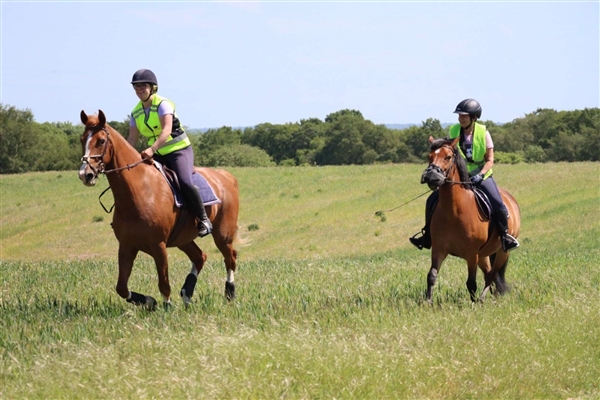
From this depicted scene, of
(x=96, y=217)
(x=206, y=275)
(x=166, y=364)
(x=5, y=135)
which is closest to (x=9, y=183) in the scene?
(x=96, y=217)

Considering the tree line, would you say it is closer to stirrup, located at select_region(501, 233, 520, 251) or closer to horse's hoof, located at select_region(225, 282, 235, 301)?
horse's hoof, located at select_region(225, 282, 235, 301)

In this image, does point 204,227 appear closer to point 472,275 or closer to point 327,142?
point 472,275

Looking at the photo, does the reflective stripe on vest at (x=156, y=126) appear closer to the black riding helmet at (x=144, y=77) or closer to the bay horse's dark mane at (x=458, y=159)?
the black riding helmet at (x=144, y=77)

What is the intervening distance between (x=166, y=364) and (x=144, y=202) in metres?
3.41

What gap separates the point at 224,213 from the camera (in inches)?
465

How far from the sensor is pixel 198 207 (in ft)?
35.1

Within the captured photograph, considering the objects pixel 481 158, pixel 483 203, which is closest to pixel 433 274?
pixel 483 203

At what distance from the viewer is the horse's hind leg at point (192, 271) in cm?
1089

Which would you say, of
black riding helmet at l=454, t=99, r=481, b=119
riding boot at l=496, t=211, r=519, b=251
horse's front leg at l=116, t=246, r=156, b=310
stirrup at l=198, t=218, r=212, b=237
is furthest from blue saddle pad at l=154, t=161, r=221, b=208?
riding boot at l=496, t=211, r=519, b=251

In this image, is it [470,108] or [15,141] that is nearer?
[470,108]

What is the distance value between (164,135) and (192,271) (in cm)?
216

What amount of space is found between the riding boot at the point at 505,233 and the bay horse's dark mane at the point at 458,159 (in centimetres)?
77

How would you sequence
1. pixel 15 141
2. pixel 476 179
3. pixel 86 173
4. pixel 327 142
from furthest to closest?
pixel 327 142
pixel 15 141
pixel 476 179
pixel 86 173

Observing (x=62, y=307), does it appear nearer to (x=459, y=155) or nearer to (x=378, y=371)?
(x=378, y=371)
